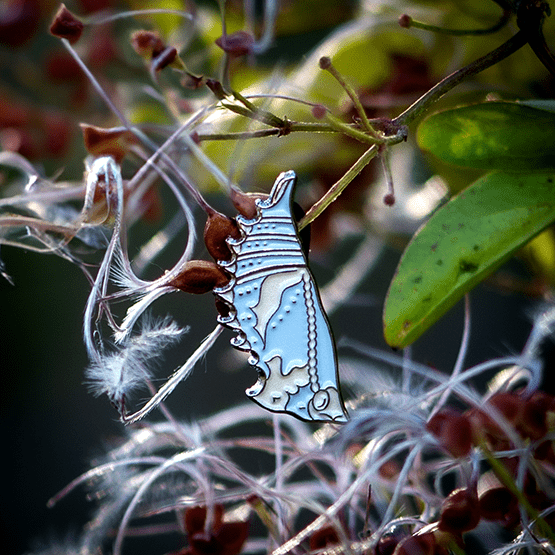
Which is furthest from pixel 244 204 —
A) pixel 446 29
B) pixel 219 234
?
pixel 446 29

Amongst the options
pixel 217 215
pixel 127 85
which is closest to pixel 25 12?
pixel 127 85

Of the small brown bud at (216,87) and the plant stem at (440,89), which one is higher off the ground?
the small brown bud at (216,87)

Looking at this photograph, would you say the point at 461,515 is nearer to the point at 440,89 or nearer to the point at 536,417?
the point at 536,417

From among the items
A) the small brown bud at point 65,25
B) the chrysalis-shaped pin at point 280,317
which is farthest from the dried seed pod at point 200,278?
the small brown bud at point 65,25

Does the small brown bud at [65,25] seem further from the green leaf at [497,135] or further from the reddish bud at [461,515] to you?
the reddish bud at [461,515]

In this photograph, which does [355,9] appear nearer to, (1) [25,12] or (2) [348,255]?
(1) [25,12]

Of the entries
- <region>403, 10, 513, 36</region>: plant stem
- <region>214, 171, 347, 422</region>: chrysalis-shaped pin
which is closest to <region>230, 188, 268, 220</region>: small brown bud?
<region>214, 171, 347, 422</region>: chrysalis-shaped pin

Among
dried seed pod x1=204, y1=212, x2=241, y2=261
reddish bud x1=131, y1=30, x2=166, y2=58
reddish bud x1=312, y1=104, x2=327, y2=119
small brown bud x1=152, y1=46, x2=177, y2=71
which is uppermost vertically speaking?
reddish bud x1=131, y1=30, x2=166, y2=58

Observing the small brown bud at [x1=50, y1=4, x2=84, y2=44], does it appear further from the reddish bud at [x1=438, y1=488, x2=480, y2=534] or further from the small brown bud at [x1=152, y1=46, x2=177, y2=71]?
the reddish bud at [x1=438, y1=488, x2=480, y2=534]
